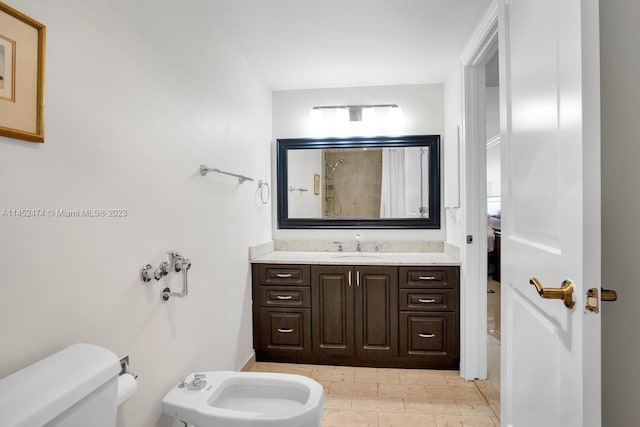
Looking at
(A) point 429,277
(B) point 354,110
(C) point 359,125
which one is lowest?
(A) point 429,277

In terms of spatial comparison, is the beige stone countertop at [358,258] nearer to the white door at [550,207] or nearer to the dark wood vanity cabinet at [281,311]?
the dark wood vanity cabinet at [281,311]

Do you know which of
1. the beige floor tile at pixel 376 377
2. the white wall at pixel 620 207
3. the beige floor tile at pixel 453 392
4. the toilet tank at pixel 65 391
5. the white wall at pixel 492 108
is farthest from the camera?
the white wall at pixel 492 108

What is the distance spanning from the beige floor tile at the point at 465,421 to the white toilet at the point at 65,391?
5.74 feet

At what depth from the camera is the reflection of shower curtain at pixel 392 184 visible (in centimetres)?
319

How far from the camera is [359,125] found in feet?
10.7

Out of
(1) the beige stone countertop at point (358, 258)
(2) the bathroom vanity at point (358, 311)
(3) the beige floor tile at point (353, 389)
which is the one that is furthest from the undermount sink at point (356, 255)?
(3) the beige floor tile at point (353, 389)

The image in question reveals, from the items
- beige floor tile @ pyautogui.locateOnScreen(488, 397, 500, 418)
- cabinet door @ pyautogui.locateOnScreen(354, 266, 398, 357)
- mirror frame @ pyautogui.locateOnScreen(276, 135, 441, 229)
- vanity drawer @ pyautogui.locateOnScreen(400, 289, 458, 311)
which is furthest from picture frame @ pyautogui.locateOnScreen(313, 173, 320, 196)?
beige floor tile @ pyautogui.locateOnScreen(488, 397, 500, 418)

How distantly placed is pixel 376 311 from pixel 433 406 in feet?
2.33

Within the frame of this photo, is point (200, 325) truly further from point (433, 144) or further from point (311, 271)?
point (433, 144)

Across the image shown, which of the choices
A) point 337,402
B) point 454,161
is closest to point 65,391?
point 337,402

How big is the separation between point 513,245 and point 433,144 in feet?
6.47

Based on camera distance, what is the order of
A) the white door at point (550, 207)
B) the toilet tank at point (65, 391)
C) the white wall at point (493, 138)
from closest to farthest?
1. the toilet tank at point (65, 391)
2. the white door at point (550, 207)
3. the white wall at point (493, 138)

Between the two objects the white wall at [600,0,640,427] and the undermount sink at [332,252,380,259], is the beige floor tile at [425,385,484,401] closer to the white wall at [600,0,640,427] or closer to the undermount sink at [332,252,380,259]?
the undermount sink at [332,252,380,259]

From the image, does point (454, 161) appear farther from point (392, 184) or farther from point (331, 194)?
point (331, 194)
